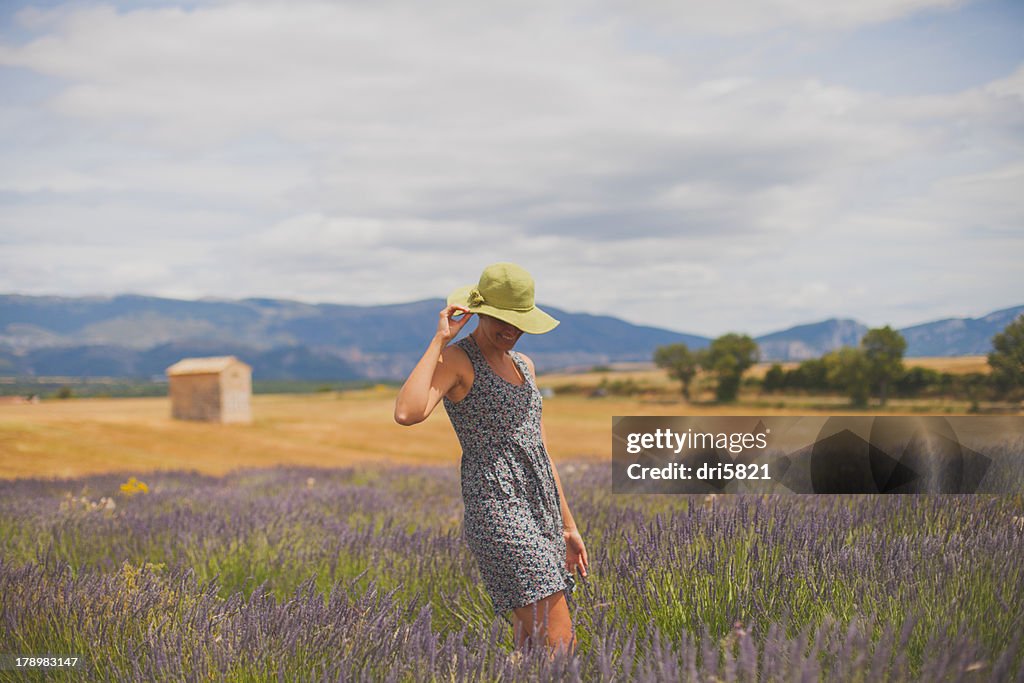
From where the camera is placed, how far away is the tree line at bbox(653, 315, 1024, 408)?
12805mm

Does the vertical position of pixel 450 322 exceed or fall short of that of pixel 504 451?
it exceeds it

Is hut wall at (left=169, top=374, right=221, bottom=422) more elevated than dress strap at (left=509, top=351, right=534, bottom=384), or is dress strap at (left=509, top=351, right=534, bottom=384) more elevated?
dress strap at (left=509, top=351, right=534, bottom=384)

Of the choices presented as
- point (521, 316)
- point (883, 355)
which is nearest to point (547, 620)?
point (521, 316)

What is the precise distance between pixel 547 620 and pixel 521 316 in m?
0.97

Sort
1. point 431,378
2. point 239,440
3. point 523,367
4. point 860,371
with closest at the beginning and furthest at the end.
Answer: point 431,378 < point 523,367 < point 239,440 < point 860,371

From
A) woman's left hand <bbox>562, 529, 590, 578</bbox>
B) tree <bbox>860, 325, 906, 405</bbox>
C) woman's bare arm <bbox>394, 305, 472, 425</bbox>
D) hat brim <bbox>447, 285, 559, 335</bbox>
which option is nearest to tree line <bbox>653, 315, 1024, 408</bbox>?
tree <bbox>860, 325, 906, 405</bbox>

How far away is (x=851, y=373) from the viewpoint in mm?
28891

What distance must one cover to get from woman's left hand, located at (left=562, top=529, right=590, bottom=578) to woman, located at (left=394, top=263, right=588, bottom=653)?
117 millimetres

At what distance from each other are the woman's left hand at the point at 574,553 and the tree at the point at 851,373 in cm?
2691

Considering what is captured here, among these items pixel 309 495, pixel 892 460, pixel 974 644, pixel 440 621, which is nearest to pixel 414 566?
pixel 440 621

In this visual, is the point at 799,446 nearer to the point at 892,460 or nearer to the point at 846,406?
the point at 892,460

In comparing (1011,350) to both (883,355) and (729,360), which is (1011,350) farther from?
(729,360)

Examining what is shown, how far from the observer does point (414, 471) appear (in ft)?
31.4

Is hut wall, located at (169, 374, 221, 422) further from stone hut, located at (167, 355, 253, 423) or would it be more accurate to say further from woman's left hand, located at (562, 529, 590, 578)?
woman's left hand, located at (562, 529, 590, 578)
